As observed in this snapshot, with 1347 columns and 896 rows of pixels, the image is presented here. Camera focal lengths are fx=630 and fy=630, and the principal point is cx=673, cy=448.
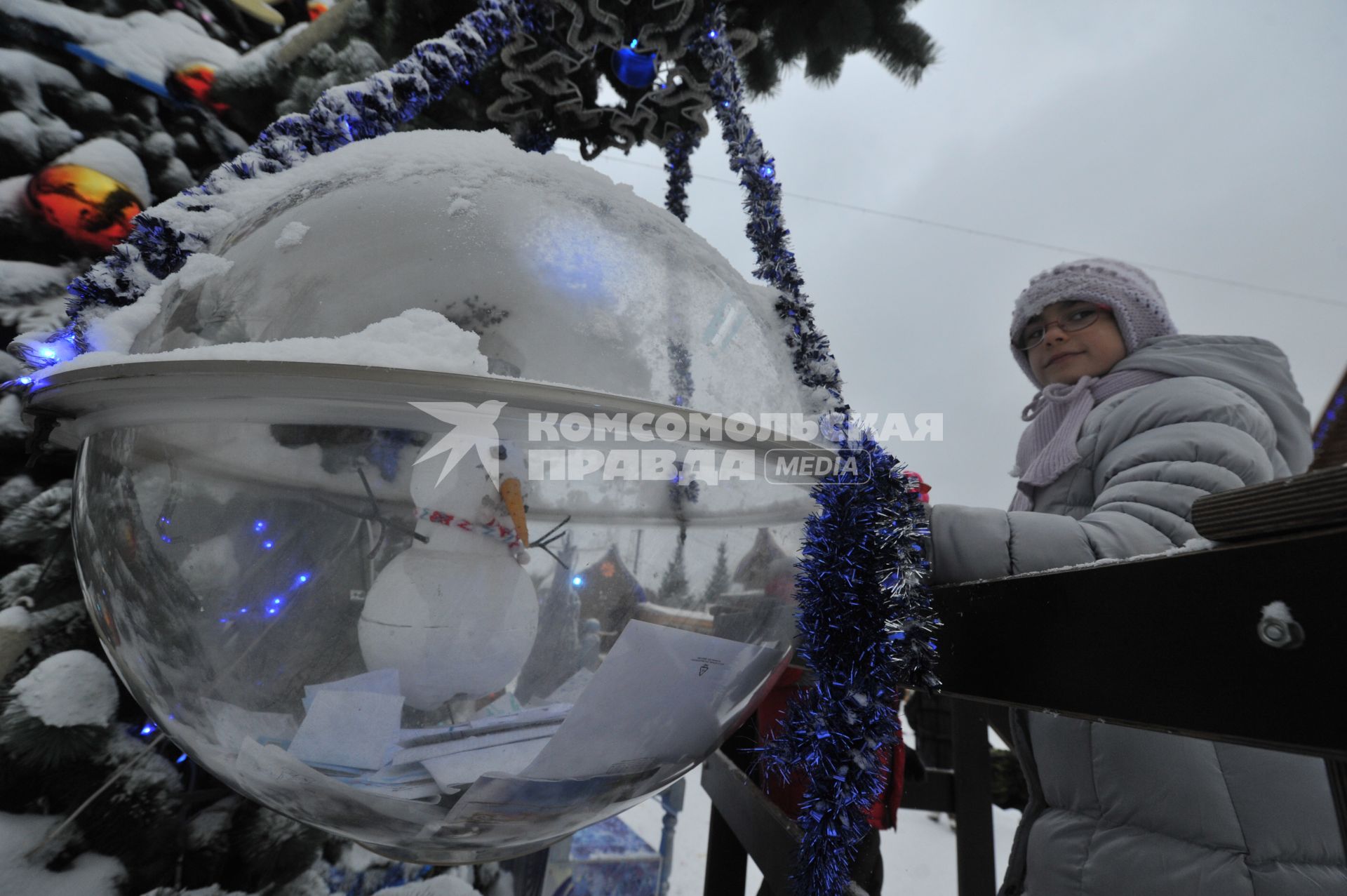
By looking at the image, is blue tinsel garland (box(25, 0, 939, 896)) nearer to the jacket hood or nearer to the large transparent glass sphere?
the large transparent glass sphere

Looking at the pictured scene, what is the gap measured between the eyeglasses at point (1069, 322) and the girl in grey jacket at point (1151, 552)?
9cm

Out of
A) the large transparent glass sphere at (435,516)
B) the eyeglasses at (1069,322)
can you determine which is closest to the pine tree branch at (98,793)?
the large transparent glass sphere at (435,516)

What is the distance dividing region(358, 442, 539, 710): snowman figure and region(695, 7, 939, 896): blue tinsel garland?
0.52 ft

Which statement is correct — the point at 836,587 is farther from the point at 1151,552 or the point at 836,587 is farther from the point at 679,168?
the point at 679,168

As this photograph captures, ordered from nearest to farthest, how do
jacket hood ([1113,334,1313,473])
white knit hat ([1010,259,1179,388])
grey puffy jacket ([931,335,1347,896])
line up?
1. grey puffy jacket ([931,335,1347,896])
2. jacket hood ([1113,334,1313,473])
3. white knit hat ([1010,259,1179,388])

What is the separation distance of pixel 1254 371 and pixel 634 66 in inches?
32.8

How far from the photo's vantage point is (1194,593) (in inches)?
8.7

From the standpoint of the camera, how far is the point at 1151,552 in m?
0.43

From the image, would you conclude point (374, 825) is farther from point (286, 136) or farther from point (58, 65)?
point (58, 65)

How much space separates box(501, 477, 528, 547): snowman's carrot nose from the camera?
0.85ft

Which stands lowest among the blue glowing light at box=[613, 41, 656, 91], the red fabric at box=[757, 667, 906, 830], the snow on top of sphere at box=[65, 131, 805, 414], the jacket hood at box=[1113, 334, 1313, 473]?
the red fabric at box=[757, 667, 906, 830]

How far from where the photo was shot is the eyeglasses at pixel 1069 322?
0.90 metres

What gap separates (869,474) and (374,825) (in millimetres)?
299

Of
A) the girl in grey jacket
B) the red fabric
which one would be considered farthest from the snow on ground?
the girl in grey jacket
